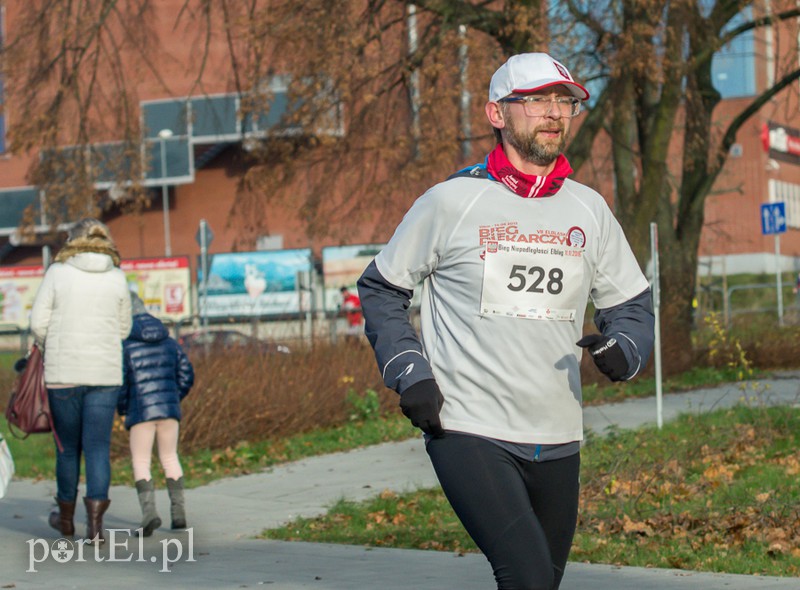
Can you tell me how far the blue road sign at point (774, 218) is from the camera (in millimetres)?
25547

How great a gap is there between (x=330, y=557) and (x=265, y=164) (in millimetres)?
11195

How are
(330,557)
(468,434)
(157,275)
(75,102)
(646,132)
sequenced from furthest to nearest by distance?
(157,275)
(646,132)
(75,102)
(330,557)
(468,434)

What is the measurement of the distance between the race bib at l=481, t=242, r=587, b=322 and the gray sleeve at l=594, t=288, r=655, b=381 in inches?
6.9

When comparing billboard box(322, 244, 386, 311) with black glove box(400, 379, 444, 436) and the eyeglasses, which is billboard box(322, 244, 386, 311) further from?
black glove box(400, 379, 444, 436)

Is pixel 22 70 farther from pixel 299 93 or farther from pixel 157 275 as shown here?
pixel 157 275

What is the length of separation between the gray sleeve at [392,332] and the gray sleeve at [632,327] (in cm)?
58

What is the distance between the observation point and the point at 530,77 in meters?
4.13

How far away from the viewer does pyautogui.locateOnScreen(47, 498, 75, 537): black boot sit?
8500mm

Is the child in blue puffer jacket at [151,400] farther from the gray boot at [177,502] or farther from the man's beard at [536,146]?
the man's beard at [536,146]

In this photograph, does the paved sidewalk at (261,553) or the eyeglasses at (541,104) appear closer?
the eyeglasses at (541,104)

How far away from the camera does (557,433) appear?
4102mm

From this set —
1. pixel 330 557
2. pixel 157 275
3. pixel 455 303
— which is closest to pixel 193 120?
pixel 330 557

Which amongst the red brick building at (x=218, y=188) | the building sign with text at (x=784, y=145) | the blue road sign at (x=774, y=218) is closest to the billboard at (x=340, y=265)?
the red brick building at (x=218, y=188)

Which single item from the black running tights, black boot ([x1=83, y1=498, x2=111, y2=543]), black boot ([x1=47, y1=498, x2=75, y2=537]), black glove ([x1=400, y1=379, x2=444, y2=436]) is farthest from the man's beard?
black boot ([x1=47, y1=498, x2=75, y2=537])
